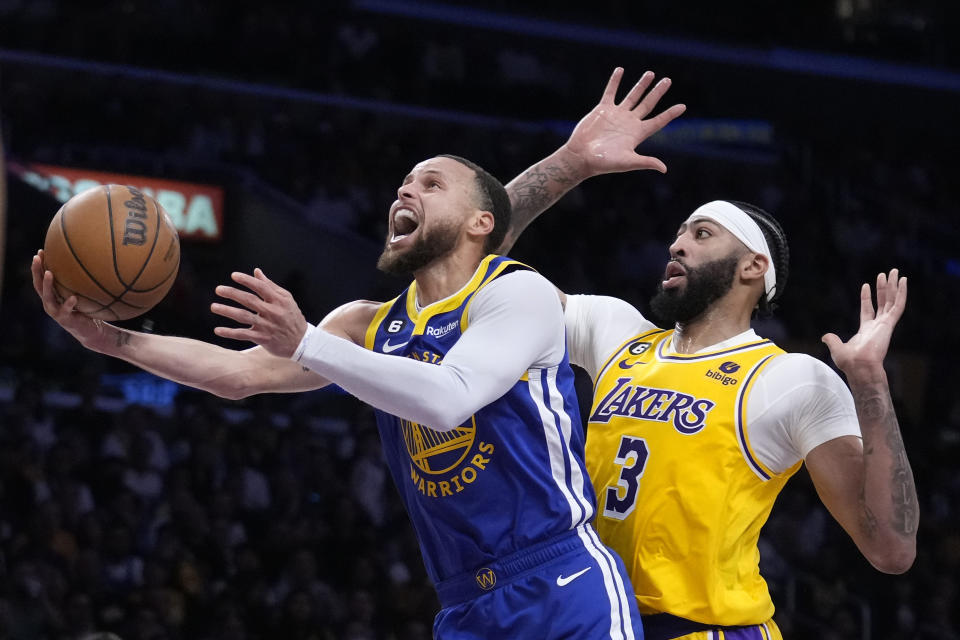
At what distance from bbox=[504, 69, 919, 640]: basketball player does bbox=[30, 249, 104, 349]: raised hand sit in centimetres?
161

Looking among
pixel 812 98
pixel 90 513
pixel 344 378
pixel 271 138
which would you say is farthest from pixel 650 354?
pixel 812 98

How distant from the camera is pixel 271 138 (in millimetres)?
13664

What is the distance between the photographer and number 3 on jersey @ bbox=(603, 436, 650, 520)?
3881 millimetres

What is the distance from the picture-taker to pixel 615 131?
472 cm

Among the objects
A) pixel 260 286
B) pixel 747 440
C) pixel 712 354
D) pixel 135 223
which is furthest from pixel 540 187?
pixel 260 286

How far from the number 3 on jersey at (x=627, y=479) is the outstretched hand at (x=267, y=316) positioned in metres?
1.30

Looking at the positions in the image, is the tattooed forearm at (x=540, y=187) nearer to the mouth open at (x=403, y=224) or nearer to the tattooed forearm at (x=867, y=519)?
the mouth open at (x=403, y=224)

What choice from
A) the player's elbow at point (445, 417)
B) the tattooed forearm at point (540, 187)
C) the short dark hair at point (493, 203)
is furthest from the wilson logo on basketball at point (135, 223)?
the tattooed forearm at point (540, 187)

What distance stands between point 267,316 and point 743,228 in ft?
6.23

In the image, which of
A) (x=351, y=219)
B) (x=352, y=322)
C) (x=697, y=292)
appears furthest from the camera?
(x=351, y=219)

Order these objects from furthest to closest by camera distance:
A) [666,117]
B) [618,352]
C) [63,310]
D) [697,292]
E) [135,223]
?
[666,117]
[618,352]
[697,292]
[135,223]
[63,310]

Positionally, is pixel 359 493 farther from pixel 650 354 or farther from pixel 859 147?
pixel 859 147

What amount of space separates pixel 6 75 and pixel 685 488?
10.8 meters

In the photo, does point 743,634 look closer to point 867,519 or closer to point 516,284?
point 867,519
